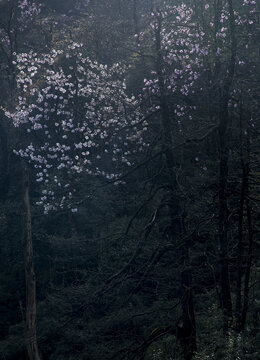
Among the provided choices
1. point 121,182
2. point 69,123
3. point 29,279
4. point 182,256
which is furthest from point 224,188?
point 69,123

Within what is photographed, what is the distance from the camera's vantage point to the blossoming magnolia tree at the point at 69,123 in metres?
20.2

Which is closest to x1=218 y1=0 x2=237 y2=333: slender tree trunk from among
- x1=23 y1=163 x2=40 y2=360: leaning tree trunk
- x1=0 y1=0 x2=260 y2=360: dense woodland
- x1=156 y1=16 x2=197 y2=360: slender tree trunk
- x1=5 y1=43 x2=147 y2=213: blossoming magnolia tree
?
x1=0 y1=0 x2=260 y2=360: dense woodland

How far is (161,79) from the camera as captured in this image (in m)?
11.7

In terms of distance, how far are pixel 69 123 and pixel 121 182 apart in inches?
167

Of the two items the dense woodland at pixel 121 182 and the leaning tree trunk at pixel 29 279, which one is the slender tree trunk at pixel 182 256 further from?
the leaning tree trunk at pixel 29 279

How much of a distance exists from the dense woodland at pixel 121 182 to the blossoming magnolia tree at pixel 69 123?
0.08 meters

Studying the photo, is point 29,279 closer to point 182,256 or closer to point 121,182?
point 121,182

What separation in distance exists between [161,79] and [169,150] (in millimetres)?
1864

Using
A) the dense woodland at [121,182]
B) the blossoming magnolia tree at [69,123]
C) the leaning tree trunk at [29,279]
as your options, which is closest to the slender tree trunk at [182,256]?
the dense woodland at [121,182]

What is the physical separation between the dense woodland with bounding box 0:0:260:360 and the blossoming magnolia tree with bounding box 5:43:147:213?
0.26 ft

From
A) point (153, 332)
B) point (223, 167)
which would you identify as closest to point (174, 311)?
point (153, 332)

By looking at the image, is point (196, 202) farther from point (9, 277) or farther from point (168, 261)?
point (9, 277)

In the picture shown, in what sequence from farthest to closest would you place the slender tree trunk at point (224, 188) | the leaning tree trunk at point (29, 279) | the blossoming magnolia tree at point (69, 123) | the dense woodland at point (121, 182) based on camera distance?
the blossoming magnolia tree at point (69, 123) < the leaning tree trunk at point (29, 279) < the dense woodland at point (121, 182) < the slender tree trunk at point (224, 188)

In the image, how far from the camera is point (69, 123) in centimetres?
2016
